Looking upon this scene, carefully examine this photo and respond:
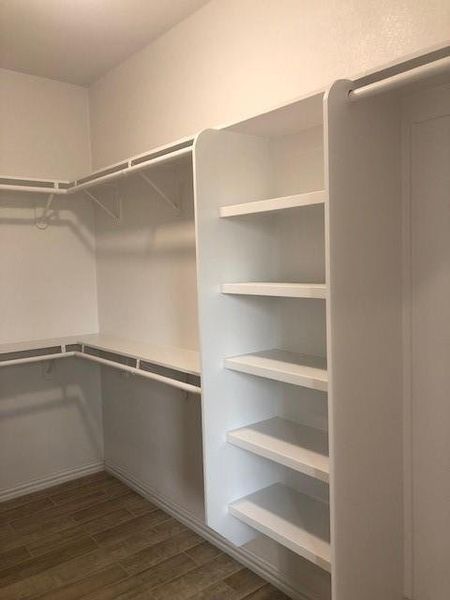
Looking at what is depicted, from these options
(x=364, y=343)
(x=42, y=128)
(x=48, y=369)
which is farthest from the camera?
(x=48, y=369)

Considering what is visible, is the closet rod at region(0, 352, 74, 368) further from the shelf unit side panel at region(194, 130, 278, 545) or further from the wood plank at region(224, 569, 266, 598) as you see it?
the wood plank at region(224, 569, 266, 598)

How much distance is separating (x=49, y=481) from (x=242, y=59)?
2.73 meters

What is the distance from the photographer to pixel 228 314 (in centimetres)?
195

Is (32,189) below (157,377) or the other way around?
the other way around

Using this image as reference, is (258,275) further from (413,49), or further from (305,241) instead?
(413,49)

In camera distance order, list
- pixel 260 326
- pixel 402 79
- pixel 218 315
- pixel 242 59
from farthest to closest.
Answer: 1. pixel 242 59
2. pixel 260 326
3. pixel 218 315
4. pixel 402 79

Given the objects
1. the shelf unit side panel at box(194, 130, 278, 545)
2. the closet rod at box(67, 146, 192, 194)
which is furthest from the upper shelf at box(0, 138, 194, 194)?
the shelf unit side panel at box(194, 130, 278, 545)

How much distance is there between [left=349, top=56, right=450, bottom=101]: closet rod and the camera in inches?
47.7

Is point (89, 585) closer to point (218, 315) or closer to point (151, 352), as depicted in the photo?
point (151, 352)

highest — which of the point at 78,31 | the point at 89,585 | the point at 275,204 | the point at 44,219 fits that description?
the point at 78,31

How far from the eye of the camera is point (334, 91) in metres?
1.41

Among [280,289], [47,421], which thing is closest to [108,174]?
[280,289]

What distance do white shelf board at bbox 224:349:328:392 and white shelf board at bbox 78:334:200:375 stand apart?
0.25 metres

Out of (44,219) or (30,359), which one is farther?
(44,219)
